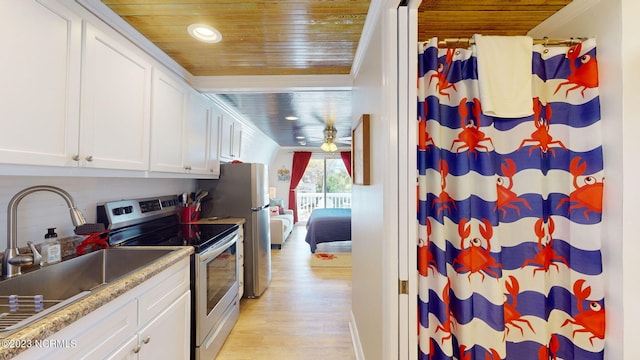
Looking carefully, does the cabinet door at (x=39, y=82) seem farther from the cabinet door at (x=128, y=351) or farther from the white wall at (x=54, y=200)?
the cabinet door at (x=128, y=351)

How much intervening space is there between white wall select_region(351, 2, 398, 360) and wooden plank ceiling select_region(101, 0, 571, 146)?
244 millimetres

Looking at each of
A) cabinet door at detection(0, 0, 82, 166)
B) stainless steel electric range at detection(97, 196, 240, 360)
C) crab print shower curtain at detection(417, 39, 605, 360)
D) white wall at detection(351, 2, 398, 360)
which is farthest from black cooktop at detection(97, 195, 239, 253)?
crab print shower curtain at detection(417, 39, 605, 360)

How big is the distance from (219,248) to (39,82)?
144 cm

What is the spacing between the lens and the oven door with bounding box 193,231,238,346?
5.98ft

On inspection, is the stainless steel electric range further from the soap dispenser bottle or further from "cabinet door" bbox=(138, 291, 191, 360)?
the soap dispenser bottle

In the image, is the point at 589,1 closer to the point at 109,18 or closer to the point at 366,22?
→ the point at 366,22

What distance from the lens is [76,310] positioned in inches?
35.8

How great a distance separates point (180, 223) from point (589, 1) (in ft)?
11.0

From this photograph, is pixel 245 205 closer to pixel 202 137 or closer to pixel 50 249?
pixel 202 137

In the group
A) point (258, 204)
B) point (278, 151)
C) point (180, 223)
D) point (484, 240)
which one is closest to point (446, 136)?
point (484, 240)

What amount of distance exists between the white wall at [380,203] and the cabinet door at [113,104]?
1455mm

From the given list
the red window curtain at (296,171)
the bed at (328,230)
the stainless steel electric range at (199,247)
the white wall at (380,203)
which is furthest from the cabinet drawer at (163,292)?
the red window curtain at (296,171)

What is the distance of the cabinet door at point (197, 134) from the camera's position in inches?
93.4

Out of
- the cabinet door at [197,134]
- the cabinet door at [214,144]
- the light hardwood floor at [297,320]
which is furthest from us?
the cabinet door at [214,144]
